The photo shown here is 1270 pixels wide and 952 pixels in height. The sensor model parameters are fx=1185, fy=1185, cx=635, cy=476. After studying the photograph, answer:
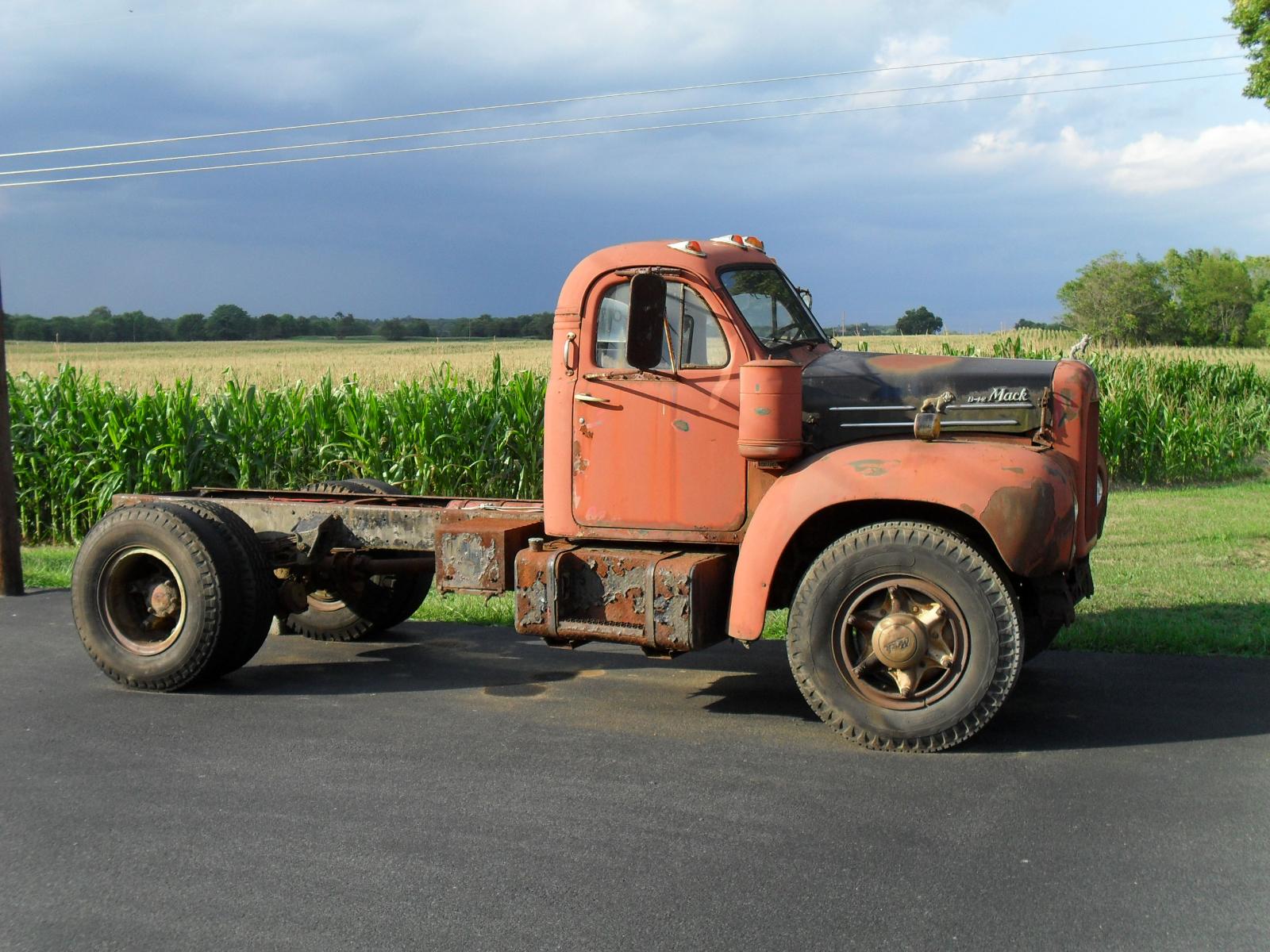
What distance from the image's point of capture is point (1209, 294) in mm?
60875

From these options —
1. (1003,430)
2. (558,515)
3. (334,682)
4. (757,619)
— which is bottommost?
(334,682)

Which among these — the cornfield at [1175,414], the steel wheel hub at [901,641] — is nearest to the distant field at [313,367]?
the cornfield at [1175,414]

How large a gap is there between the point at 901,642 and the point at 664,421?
173 centimetres

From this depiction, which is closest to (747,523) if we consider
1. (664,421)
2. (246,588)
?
(664,421)

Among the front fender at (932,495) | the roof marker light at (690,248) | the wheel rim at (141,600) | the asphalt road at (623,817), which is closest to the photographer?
the asphalt road at (623,817)

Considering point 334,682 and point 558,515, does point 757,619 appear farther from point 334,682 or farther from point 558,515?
point 334,682

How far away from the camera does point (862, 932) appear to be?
151 inches

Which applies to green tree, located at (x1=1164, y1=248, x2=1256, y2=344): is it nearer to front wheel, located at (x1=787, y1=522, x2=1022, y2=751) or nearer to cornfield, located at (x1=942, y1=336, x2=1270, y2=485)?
cornfield, located at (x1=942, y1=336, x2=1270, y2=485)

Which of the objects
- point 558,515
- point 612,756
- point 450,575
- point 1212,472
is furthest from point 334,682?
point 1212,472

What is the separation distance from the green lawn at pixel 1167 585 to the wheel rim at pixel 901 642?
8.25ft

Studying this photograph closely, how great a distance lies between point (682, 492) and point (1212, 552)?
736 cm

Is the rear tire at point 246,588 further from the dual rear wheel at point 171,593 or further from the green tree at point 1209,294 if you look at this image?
the green tree at point 1209,294

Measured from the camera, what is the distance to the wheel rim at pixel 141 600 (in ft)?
23.8

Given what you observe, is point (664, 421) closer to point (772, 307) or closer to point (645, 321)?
point (645, 321)
